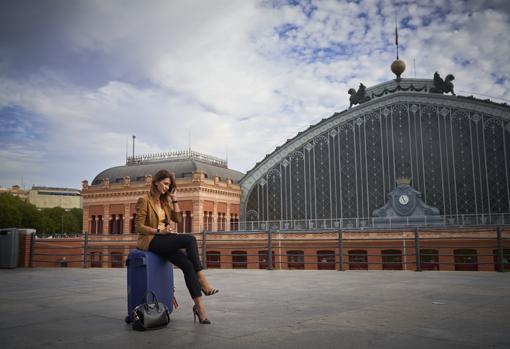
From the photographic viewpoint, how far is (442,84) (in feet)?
109

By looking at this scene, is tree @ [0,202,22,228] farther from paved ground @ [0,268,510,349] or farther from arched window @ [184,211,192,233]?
paved ground @ [0,268,510,349]

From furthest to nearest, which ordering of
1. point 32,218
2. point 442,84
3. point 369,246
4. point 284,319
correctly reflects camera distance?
point 32,218 → point 442,84 → point 369,246 → point 284,319

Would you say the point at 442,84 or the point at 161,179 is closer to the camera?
the point at 161,179

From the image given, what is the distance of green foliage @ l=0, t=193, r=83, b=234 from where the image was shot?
7571 cm

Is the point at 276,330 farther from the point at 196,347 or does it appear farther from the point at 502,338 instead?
the point at 502,338

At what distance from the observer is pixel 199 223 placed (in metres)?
36.8

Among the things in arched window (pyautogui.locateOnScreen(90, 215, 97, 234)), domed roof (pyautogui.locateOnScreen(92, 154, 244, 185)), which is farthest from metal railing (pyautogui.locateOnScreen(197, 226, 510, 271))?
arched window (pyautogui.locateOnScreen(90, 215, 97, 234))

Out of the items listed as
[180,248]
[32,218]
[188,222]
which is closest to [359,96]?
[188,222]

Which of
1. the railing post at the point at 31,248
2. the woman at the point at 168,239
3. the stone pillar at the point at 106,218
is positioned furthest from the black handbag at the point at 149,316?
the stone pillar at the point at 106,218

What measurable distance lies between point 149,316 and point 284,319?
6.00 ft

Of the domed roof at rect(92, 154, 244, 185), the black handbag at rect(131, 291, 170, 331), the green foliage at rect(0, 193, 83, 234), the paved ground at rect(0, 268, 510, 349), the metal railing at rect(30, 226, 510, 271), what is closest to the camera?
the paved ground at rect(0, 268, 510, 349)

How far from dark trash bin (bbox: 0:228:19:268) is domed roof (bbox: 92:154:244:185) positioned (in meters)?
23.4

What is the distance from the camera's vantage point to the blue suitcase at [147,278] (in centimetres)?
584

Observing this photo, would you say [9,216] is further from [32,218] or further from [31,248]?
[31,248]
